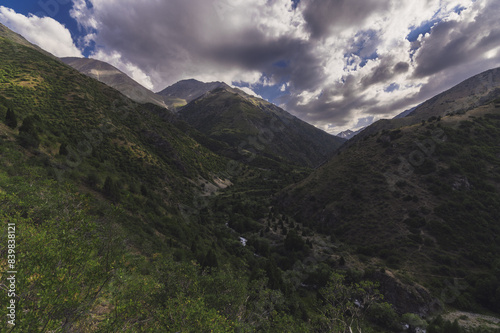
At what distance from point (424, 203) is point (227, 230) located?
68.1 metres

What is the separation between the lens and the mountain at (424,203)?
47916 millimetres

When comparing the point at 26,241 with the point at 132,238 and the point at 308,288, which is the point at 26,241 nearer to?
the point at 132,238

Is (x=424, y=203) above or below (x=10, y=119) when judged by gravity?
above

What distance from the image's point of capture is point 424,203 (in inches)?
2589

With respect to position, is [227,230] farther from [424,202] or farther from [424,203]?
[424,202]

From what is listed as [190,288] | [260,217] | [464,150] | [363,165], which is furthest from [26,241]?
[464,150]

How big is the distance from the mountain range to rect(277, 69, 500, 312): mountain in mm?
462

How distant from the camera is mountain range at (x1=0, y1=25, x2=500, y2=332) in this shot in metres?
11.2

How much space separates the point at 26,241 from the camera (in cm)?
1024

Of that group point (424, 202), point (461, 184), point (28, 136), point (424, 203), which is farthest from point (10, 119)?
point (461, 184)

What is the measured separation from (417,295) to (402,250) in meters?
15.1

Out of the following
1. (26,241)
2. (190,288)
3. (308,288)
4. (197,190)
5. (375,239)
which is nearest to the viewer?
(26,241)

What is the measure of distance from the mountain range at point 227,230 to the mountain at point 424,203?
462 mm

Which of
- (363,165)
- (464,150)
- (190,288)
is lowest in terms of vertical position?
(190,288)
